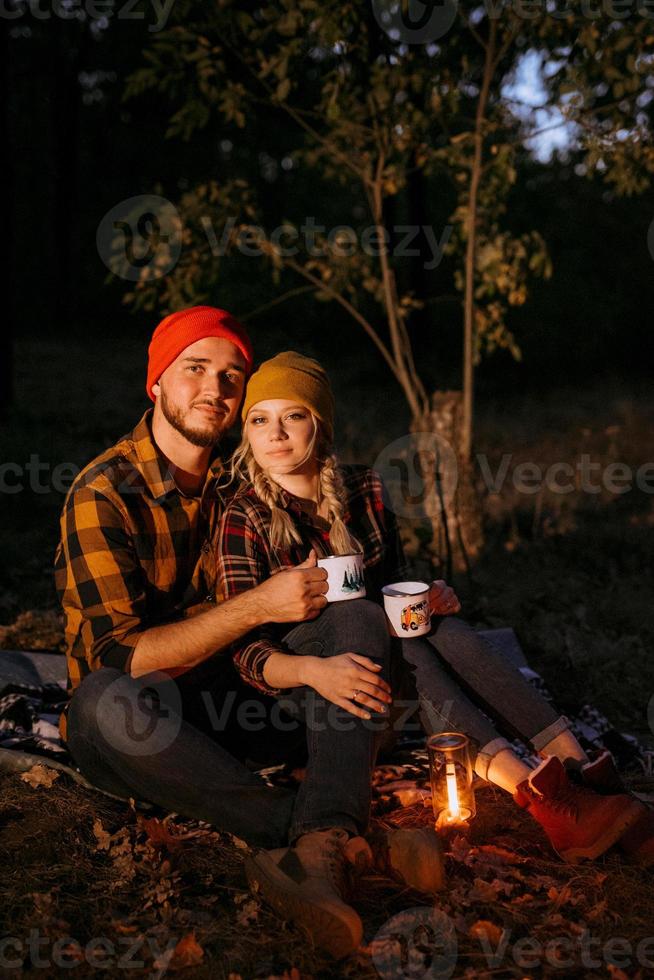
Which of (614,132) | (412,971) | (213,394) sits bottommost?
(412,971)

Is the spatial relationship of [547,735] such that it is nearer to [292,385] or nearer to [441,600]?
[441,600]

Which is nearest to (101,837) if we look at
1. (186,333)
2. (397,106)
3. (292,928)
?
(292,928)

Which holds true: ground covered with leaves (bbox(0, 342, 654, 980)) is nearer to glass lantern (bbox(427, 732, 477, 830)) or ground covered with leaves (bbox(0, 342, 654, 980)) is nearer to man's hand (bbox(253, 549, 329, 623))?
glass lantern (bbox(427, 732, 477, 830))

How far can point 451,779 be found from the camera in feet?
11.0

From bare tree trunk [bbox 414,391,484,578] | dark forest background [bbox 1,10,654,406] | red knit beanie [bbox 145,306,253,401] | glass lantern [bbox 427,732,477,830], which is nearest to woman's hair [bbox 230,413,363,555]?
red knit beanie [bbox 145,306,253,401]

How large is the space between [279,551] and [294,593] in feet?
1.33

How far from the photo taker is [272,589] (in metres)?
3.25

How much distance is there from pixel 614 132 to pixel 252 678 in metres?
4.77

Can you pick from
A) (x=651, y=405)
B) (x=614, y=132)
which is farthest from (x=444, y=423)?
(x=651, y=405)

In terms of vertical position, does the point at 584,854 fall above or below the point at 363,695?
below

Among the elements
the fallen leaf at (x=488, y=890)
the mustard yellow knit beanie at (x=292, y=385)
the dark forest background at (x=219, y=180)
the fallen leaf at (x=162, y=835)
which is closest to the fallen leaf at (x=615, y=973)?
the fallen leaf at (x=488, y=890)

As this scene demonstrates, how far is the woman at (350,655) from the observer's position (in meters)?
3.12

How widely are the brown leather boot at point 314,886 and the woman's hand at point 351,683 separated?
41 centimetres

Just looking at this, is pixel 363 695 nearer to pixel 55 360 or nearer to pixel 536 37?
pixel 536 37
